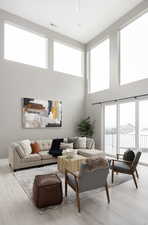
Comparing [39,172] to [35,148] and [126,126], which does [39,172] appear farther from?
[126,126]

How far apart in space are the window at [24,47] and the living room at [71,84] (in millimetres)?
40

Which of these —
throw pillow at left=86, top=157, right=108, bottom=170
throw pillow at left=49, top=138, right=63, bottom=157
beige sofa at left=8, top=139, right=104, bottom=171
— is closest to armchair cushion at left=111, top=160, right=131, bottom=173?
throw pillow at left=86, top=157, right=108, bottom=170

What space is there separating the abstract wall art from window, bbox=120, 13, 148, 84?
3.07 metres

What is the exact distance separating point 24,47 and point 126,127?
5.35m

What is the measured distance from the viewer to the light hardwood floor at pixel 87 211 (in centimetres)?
200

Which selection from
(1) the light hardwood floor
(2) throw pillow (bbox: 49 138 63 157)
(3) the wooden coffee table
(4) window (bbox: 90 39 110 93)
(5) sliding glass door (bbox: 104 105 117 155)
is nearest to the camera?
(1) the light hardwood floor

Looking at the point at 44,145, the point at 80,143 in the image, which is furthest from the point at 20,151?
the point at 80,143

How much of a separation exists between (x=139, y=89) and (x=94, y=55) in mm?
3359

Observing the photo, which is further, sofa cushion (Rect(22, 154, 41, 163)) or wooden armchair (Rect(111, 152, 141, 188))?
sofa cushion (Rect(22, 154, 41, 163))

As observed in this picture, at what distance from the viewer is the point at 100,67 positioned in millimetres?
7000

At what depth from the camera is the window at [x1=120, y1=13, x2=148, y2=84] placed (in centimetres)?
515

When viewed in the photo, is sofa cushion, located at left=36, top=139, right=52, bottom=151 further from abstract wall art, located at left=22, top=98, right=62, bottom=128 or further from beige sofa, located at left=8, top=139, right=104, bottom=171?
abstract wall art, located at left=22, top=98, right=62, bottom=128

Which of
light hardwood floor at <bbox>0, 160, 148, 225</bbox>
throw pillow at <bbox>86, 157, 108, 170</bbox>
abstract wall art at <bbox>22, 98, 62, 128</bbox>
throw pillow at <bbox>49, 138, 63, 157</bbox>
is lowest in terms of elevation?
light hardwood floor at <bbox>0, 160, 148, 225</bbox>

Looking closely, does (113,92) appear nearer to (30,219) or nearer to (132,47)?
(132,47)
